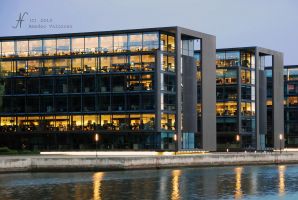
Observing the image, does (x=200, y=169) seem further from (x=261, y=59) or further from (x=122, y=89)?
(x=261, y=59)

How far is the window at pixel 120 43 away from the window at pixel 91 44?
3.96 m

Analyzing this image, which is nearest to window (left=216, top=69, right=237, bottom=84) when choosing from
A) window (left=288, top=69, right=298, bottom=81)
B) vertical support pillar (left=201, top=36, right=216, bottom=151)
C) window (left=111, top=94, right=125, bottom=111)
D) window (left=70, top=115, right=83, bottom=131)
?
vertical support pillar (left=201, top=36, right=216, bottom=151)

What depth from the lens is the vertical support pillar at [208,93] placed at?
135 metres

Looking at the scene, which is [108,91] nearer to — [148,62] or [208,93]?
[148,62]

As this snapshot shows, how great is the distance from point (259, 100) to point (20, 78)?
55531 millimetres

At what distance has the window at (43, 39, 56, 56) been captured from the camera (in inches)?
5217

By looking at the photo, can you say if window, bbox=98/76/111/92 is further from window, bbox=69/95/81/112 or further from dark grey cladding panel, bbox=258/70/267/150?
dark grey cladding panel, bbox=258/70/267/150

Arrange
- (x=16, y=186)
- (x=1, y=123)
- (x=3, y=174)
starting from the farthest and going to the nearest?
(x=1, y=123)
(x=3, y=174)
(x=16, y=186)

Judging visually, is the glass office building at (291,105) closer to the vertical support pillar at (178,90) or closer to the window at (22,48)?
the vertical support pillar at (178,90)

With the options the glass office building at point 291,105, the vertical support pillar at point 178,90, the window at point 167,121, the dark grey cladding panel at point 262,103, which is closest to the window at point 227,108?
the dark grey cladding panel at point 262,103

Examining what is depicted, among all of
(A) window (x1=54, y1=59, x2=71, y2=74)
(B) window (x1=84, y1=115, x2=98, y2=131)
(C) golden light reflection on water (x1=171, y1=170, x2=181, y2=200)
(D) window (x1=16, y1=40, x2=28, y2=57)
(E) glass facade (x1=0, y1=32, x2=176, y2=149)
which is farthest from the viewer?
(D) window (x1=16, y1=40, x2=28, y2=57)

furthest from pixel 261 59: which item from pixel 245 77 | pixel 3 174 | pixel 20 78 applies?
pixel 3 174

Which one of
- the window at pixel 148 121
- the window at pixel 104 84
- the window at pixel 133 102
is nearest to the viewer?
the window at pixel 148 121

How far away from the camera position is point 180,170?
91.4 metres
